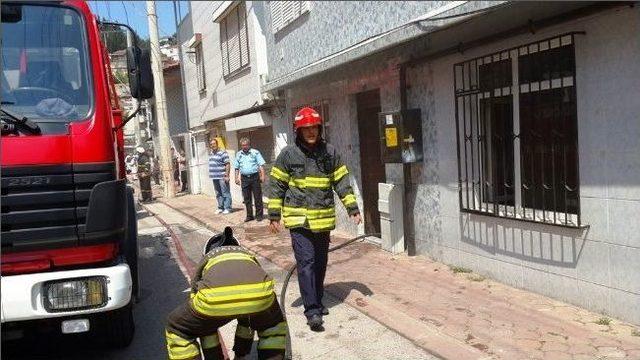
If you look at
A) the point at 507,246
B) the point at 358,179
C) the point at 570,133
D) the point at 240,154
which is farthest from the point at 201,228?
the point at 570,133

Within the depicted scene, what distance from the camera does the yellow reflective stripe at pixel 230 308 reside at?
2959 mm

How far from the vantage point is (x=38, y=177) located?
3.38 meters

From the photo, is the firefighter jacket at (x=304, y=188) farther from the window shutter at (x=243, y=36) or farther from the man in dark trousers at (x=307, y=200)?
the window shutter at (x=243, y=36)

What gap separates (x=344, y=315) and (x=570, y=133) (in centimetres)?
246

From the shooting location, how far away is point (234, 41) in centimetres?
1334

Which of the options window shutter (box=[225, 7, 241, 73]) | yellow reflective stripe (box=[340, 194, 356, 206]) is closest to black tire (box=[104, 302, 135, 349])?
yellow reflective stripe (box=[340, 194, 356, 206])

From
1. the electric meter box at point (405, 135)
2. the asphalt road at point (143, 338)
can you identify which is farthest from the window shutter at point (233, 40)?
the electric meter box at point (405, 135)

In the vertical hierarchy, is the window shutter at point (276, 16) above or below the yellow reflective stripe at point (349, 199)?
above

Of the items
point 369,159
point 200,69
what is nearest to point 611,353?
point 369,159

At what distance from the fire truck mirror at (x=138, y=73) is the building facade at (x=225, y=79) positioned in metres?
6.73

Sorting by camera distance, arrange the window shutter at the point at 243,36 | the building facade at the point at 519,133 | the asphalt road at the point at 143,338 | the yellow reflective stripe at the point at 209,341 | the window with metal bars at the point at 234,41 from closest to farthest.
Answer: the yellow reflective stripe at the point at 209,341 < the building facade at the point at 519,133 < the asphalt road at the point at 143,338 < the window shutter at the point at 243,36 < the window with metal bars at the point at 234,41

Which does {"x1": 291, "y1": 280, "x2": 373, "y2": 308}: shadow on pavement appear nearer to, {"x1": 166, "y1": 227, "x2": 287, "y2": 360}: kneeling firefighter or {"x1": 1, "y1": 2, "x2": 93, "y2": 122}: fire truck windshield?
{"x1": 166, "y1": 227, "x2": 287, "y2": 360}: kneeling firefighter

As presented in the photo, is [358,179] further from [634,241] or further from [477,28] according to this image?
[634,241]

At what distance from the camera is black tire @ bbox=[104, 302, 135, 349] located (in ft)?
13.6
